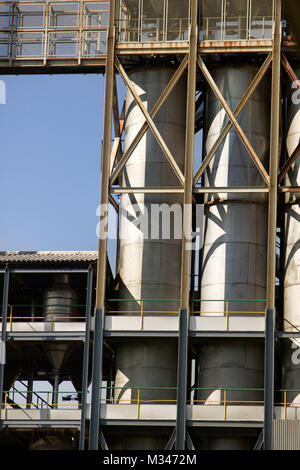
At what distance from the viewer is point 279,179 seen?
39.1m

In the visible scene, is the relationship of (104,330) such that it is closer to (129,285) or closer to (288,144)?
(129,285)

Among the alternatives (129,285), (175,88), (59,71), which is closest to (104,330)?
(129,285)

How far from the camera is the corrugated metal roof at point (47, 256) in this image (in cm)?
3869

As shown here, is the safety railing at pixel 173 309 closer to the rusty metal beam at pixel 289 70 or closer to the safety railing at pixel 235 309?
the safety railing at pixel 235 309

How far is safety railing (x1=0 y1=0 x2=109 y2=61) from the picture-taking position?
45250 mm

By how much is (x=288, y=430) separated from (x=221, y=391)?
390cm

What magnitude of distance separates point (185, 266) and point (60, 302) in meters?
6.80

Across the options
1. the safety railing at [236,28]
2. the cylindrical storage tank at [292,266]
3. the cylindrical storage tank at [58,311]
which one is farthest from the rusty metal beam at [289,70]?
the cylindrical storage tank at [58,311]

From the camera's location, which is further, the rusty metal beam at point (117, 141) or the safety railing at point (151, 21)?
the rusty metal beam at point (117, 141)

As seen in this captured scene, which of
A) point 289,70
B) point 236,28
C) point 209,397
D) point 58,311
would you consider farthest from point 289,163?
point 58,311

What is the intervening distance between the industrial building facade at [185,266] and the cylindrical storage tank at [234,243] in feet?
0.21

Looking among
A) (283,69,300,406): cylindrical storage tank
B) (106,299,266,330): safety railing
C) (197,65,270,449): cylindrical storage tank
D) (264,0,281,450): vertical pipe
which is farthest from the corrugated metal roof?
(283,69,300,406): cylindrical storage tank

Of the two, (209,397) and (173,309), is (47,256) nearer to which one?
(173,309)
